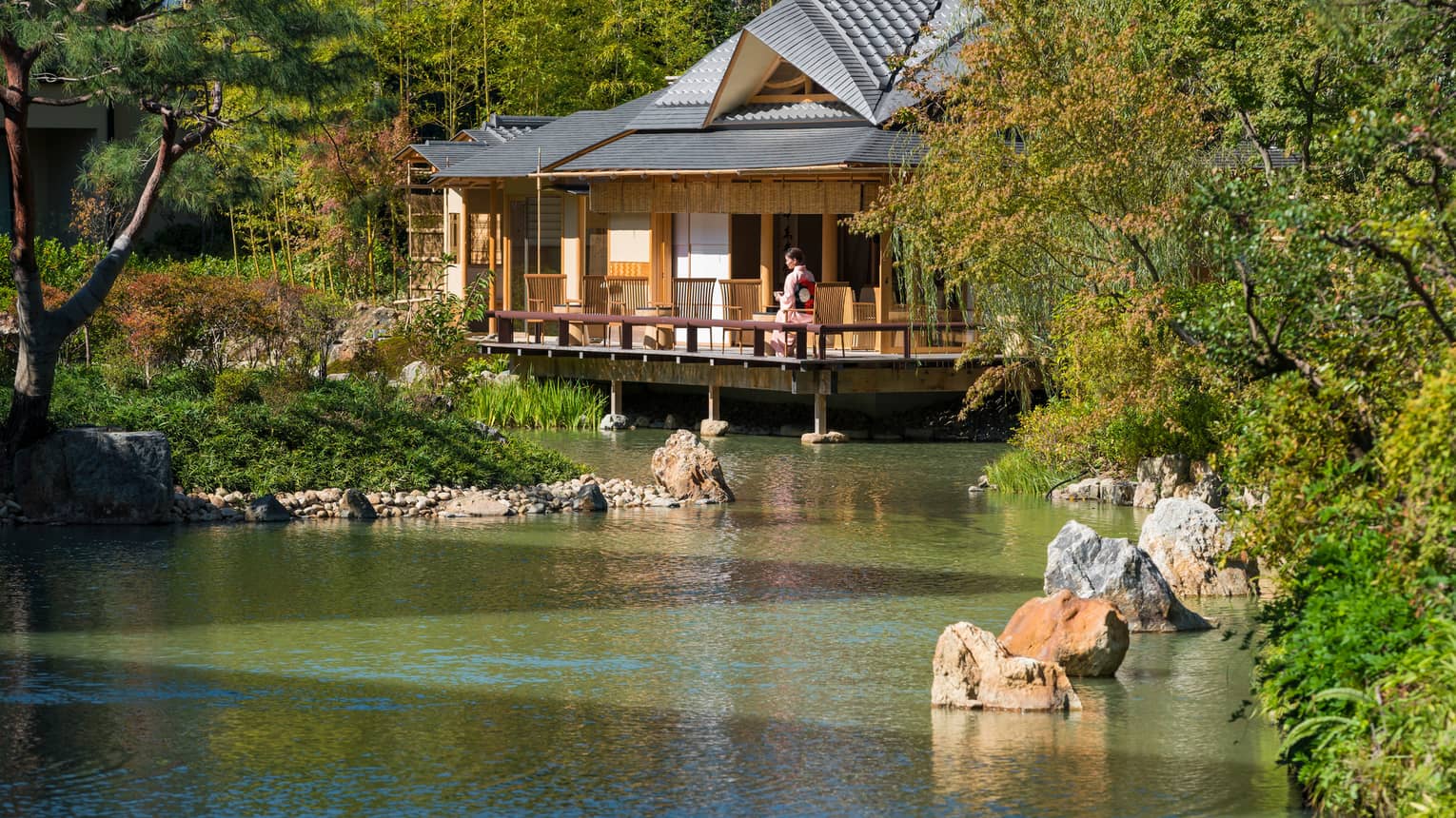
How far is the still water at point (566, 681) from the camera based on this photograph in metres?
9.00

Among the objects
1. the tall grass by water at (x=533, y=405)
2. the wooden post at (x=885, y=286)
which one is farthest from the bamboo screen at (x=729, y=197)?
the tall grass by water at (x=533, y=405)

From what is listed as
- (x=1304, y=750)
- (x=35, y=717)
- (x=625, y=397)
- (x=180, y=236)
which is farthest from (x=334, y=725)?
(x=180, y=236)

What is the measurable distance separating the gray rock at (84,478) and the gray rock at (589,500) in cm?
429

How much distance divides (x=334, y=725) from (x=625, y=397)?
20518mm

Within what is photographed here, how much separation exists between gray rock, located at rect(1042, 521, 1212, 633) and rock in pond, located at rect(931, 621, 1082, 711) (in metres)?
2.37

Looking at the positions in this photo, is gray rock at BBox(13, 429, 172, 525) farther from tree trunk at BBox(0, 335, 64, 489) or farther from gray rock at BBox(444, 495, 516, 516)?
gray rock at BBox(444, 495, 516, 516)

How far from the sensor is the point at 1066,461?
68.5 ft

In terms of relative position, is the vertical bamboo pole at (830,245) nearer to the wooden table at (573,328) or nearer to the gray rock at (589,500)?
the wooden table at (573,328)

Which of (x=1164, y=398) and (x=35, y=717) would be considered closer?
(x=35, y=717)

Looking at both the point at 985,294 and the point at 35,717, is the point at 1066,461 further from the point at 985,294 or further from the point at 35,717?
the point at 35,717

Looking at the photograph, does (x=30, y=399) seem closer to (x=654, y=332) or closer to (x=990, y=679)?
(x=990, y=679)

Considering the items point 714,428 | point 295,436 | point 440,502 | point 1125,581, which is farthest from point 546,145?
point 1125,581

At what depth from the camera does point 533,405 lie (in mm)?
27891

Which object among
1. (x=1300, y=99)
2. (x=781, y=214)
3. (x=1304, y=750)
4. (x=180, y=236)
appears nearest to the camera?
(x=1304, y=750)
